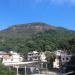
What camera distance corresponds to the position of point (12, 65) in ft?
212

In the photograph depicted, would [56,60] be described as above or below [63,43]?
below

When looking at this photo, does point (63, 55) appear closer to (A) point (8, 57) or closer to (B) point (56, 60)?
(B) point (56, 60)

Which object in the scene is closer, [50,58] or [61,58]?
[50,58]

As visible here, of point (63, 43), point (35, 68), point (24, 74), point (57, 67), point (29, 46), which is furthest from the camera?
point (29, 46)

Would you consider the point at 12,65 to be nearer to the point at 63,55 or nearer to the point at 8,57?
the point at 8,57

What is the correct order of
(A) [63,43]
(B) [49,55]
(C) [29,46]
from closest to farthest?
(B) [49,55] < (A) [63,43] < (C) [29,46]

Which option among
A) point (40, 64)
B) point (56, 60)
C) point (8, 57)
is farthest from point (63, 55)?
point (8, 57)

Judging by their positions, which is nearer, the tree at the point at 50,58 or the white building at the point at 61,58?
the white building at the point at 61,58

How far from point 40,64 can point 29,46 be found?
32.9 meters

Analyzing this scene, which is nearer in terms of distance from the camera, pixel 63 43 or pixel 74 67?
pixel 74 67

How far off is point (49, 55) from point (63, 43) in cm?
1697

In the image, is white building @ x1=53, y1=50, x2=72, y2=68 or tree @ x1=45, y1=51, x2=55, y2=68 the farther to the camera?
tree @ x1=45, y1=51, x2=55, y2=68

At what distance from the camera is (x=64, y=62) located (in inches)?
3174

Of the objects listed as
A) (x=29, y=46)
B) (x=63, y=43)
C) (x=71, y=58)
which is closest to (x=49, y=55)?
(x=71, y=58)
